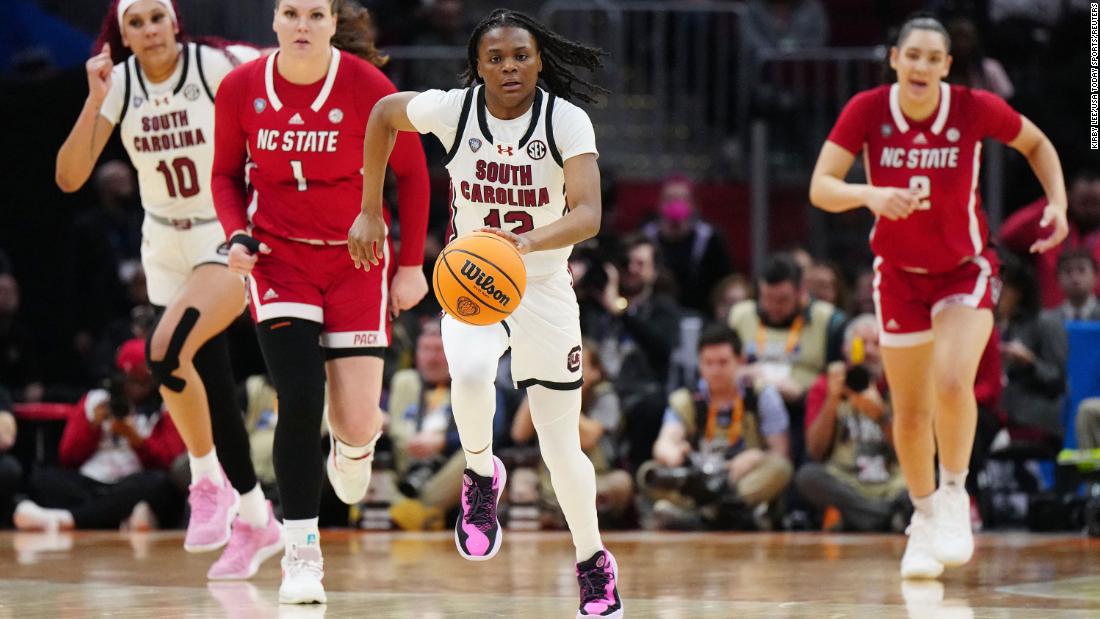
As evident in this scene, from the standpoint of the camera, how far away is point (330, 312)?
6.59 metres

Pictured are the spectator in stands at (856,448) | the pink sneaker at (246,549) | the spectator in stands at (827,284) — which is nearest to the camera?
the pink sneaker at (246,549)

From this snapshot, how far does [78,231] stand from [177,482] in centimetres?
262

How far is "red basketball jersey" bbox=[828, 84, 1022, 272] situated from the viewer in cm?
747

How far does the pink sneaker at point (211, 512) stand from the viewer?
25.1ft

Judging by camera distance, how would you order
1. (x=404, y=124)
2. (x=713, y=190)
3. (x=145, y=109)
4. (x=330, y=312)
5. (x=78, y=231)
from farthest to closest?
1. (x=713, y=190)
2. (x=78, y=231)
3. (x=145, y=109)
4. (x=330, y=312)
5. (x=404, y=124)

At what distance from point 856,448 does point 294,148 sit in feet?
16.7

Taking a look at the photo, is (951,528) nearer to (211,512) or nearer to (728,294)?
(211,512)

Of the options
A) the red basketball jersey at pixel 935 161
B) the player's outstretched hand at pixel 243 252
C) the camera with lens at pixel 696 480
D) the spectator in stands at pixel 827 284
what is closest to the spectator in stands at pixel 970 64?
the red basketball jersey at pixel 935 161

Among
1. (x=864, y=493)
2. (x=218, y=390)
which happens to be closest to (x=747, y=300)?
(x=864, y=493)


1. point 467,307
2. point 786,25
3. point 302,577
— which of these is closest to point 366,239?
point 467,307

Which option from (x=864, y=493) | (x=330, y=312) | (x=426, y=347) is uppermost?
(x=330, y=312)

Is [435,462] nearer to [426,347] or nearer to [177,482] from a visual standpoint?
[426,347]

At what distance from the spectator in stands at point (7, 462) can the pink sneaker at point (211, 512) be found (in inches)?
156

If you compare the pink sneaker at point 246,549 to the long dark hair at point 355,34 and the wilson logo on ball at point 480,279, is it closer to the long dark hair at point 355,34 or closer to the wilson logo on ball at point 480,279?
the long dark hair at point 355,34
